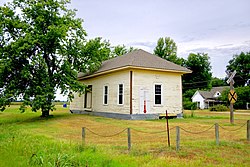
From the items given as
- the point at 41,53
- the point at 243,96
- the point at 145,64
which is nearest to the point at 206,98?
the point at 243,96

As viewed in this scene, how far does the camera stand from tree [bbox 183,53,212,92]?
6047 cm

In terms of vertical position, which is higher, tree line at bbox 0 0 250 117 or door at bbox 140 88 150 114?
tree line at bbox 0 0 250 117

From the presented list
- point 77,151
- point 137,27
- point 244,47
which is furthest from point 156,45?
point 77,151

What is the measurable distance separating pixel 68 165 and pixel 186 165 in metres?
2.78

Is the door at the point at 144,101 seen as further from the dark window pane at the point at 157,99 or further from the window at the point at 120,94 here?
the window at the point at 120,94

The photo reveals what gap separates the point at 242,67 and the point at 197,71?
9747mm

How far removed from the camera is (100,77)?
22.4 m

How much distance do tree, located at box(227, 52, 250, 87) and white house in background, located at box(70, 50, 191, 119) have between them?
4139 centimetres

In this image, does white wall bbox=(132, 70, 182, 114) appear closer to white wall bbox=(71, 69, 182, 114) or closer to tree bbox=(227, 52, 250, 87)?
white wall bbox=(71, 69, 182, 114)

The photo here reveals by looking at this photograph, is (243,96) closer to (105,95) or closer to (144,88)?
(105,95)

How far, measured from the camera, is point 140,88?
1855 cm

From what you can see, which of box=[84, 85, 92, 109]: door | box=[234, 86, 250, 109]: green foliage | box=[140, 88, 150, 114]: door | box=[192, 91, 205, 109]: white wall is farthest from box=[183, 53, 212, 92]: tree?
box=[140, 88, 150, 114]: door

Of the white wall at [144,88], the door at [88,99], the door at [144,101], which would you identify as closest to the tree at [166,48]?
the door at [88,99]

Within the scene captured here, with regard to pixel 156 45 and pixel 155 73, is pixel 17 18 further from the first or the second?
pixel 156 45
